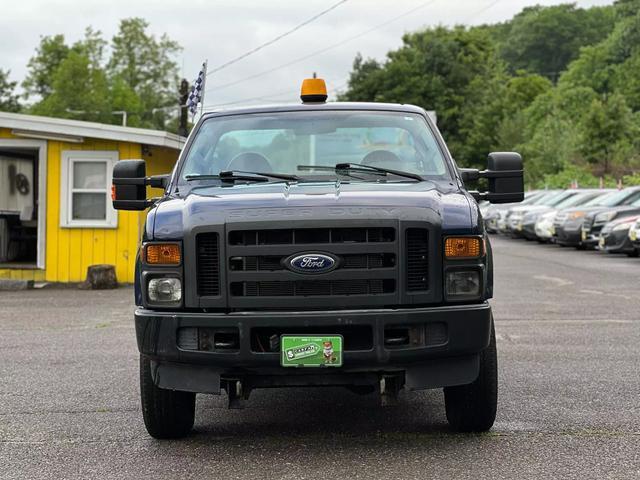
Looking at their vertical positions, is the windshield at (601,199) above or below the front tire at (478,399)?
above

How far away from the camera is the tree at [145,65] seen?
88438 millimetres

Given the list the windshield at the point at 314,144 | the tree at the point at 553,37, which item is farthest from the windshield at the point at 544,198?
the tree at the point at 553,37

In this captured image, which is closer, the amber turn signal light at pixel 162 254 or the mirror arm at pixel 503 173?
the amber turn signal light at pixel 162 254

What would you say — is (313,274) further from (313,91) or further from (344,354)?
(313,91)

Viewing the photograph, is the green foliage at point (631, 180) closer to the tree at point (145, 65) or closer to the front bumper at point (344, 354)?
the front bumper at point (344, 354)

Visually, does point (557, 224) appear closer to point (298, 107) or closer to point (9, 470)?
point (298, 107)

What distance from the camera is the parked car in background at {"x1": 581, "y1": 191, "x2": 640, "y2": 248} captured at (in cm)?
2255

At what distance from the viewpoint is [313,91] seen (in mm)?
6949

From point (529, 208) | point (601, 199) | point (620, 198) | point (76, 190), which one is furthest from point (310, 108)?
point (529, 208)

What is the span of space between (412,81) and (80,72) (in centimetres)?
2592

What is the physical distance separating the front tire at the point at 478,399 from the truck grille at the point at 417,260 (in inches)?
25.9

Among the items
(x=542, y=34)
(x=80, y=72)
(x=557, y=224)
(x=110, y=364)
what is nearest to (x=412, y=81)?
(x=80, y=72)

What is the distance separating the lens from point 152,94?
89125 mm

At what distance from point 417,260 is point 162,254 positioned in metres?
1.28
